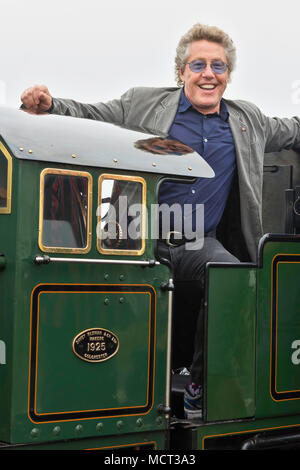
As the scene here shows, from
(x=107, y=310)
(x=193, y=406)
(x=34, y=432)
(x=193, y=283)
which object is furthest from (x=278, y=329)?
(x=34, y=432)

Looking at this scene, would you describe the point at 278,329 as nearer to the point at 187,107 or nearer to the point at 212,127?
the point at 212,127

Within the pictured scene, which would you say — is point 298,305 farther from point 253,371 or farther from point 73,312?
point 73,312

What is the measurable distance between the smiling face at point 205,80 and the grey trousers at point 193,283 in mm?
845

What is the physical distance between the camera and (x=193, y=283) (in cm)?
488

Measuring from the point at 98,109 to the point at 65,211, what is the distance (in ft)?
4.11

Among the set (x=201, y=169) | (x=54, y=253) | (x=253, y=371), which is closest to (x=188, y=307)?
(x=253, y=371)

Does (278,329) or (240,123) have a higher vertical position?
(240,123)

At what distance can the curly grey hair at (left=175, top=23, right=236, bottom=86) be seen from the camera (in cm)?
527

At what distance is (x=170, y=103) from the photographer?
5332mm

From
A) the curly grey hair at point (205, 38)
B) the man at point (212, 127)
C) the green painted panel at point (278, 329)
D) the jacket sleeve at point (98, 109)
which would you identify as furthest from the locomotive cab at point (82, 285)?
the curly grey hair at point (205, 38)

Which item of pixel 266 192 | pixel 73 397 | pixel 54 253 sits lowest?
pixel 73 397

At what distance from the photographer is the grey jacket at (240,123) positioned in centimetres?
519

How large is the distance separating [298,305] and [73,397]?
166cm
